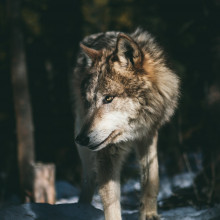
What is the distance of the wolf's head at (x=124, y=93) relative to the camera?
11.6 ft

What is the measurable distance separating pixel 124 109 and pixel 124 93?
0.17 metres

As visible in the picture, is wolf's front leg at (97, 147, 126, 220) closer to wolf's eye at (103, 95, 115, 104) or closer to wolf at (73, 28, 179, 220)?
wolf at (73, 28, 179, 220)

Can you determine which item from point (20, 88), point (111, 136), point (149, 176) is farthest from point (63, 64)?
point (111, 136)

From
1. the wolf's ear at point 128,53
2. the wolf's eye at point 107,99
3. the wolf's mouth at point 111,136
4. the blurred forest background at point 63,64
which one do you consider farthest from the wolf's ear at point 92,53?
the blurred forest background at point 63,64

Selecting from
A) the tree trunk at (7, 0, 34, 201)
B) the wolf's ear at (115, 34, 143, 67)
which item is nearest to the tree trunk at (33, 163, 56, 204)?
the tree trunk at (7, 0, 34, 201)

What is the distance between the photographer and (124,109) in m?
3.61

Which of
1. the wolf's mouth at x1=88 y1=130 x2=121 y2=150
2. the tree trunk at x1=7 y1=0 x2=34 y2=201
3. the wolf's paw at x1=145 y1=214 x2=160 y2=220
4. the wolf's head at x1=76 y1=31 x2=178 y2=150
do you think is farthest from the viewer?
the tree trunk at x1=7 y1=0 x2=34 y2=201

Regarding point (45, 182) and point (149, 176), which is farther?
point (45, 182)

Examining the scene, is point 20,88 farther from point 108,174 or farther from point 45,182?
point 108,174

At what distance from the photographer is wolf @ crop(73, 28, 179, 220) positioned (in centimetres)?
356

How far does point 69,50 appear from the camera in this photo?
1595 cm

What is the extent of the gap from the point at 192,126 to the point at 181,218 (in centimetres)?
957

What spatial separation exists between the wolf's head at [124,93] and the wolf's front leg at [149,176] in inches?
10.3

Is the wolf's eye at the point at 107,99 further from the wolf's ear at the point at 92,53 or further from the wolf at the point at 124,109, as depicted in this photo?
the wolf's ear at the point at 92,53
